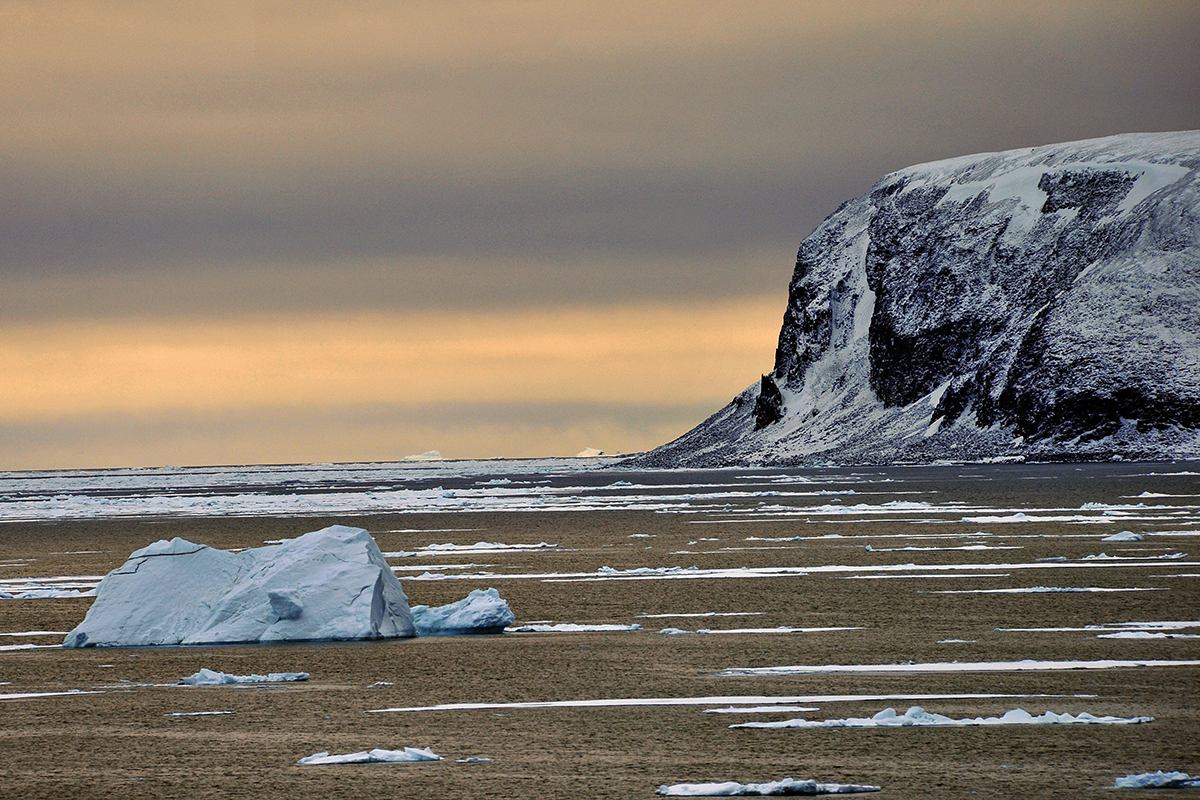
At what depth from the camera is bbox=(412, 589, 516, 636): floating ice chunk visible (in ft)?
65.8

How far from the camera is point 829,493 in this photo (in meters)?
71.3

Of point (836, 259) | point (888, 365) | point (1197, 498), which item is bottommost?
point (1197, 498)

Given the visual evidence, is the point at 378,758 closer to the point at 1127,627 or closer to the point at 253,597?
the point at 253,597

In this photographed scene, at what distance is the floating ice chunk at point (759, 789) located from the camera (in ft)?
33.0

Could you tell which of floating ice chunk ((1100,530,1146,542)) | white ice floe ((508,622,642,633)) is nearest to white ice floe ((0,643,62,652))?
white ice floe ((508,622,642,633))

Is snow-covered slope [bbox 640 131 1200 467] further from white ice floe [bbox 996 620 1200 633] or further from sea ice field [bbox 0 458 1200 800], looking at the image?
white ice floe [bbox 996 620 1200 633]

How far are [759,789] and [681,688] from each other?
447cm

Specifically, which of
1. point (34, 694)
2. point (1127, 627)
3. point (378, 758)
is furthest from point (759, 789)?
point (1127, 627)

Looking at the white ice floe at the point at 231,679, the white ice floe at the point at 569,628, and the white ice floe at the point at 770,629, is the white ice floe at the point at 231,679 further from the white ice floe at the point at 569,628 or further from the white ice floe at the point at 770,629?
the white ice floe at the point at 770,629

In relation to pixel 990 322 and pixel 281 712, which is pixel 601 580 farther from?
pixel 990 322

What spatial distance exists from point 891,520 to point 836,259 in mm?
146842

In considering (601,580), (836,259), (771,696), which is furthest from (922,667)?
(836,259)

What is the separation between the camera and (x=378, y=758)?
37.9 feet

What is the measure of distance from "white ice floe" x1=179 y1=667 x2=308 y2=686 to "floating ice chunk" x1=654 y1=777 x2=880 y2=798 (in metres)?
6.95
